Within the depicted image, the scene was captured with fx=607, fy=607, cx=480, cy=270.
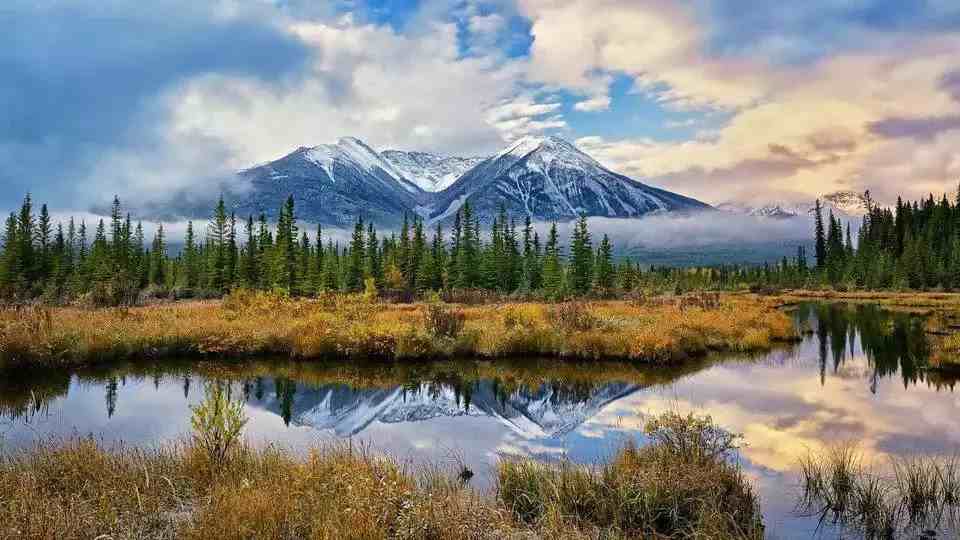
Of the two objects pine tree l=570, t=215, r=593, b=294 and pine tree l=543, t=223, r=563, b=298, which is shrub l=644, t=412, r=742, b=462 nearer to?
pine tree l=543, t=223, r=563, b=298

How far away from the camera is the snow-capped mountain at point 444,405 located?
1594 centimetres

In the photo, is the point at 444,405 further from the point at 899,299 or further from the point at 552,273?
the point at 899,299

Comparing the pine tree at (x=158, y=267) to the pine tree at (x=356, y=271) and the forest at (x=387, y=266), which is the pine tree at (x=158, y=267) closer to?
the forest at (x=387, y=266)

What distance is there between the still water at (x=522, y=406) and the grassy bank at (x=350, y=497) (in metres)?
1.39

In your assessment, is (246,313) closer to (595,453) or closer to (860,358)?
(595,453)

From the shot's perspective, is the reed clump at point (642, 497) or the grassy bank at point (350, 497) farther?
the reed clump at point (642, 497)

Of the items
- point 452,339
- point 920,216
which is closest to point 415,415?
point 452,339

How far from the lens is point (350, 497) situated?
24.1ft

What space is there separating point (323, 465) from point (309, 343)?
685 inches

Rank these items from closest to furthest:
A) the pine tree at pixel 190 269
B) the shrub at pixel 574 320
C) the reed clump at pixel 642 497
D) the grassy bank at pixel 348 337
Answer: the reed clump at pixel 642 497
the grassy bank at pixel 348 337
the shrub at pixel 574 320
the pine tree at pixel 190 269

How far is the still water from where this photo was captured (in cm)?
1314

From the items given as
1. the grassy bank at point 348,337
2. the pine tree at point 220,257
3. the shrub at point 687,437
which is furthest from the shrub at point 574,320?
the pine tree at point 220,257

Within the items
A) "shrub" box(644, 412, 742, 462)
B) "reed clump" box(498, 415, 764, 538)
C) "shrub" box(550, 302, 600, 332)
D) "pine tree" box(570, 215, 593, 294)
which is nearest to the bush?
"shrub" box(550, 302, 600, 332)

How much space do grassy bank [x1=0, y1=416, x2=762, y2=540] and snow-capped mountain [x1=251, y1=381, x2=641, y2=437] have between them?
17.8 ft
